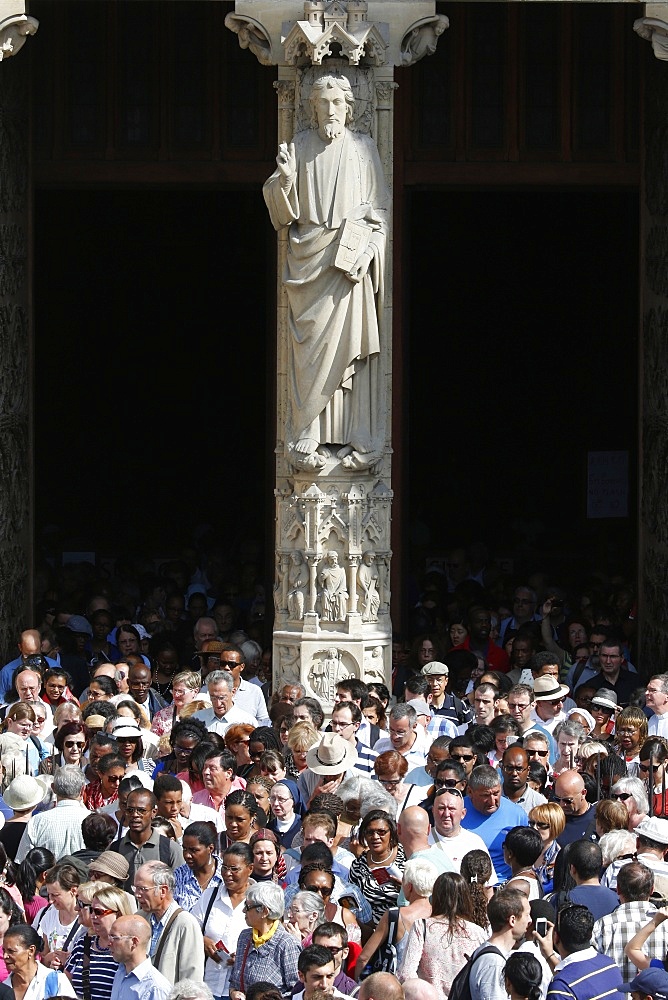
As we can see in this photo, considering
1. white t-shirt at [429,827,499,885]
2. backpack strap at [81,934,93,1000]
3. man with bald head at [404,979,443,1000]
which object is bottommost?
backpack strap at [81,934,93,1000]

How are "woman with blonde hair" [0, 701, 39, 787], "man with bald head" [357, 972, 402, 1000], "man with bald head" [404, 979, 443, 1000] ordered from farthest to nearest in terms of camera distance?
"woman with blonde hair" [0, 701, 39, 787]
"man with bald head" [404, 979, 443, 1000]
"man with bald head" [357, 972, 402, 1000]

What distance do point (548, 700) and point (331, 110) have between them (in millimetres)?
5391

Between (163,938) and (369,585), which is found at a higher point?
(369,585)

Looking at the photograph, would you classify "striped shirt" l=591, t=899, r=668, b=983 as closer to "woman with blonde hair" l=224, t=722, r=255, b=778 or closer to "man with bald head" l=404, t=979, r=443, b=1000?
"man with bald head" l=404, t=979, r=443, b=1000

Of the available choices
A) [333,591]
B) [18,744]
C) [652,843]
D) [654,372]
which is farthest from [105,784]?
[654,372]

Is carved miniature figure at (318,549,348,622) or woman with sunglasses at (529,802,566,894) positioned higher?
carved miniature figure at (318,549,348,622)

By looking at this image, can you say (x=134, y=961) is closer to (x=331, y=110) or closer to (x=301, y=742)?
(x=301, y=742)

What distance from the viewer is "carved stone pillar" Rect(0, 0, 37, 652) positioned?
20.8 m

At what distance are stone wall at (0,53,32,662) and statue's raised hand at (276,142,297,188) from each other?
3867 mm

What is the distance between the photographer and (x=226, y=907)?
36.6 ft

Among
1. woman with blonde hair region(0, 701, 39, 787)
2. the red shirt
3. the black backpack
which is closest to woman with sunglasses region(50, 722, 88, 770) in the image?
woman with blonde hair region(0, 701, 39, 787)

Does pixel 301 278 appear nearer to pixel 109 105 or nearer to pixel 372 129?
pixel 372 129

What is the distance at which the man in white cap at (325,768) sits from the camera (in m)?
13.5

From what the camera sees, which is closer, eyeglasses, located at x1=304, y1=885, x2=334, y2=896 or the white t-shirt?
eyeglasses, located at x1=304, y1=885, x2=334, y2=896
